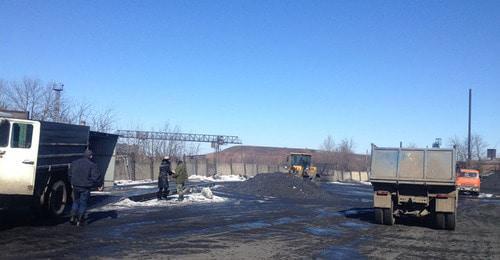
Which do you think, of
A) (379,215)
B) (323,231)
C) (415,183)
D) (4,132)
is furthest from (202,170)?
(4,132)

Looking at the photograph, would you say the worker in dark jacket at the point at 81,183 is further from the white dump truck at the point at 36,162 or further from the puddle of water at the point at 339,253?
the puddle of water at the point at 339,253

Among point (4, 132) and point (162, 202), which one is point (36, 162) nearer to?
point (4, 132)

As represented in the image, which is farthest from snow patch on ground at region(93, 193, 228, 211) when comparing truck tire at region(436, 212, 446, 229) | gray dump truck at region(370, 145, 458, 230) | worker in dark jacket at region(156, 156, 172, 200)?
truck tire at region(436, 212, 446, 229)

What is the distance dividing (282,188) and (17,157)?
2249 centimetres

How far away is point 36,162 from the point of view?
11594 millimetres

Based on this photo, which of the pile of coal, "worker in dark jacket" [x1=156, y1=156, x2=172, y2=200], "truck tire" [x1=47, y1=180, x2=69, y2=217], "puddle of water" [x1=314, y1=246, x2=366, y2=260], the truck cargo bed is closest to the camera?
"puddle of water" [x1=314, y1=246, x2=366, y2=260]

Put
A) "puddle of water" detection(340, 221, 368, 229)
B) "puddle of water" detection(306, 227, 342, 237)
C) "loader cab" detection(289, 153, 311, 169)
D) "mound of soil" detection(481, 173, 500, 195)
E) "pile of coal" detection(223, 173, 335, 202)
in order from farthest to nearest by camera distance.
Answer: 1. "mound of soil" detection(481, 173, 500, 195)
2. "loader cab" detection(289, 153, 311, 169)
3. "pile of coal" detection(223, 173, 335, 202)
4. "puddle of water" detection(340, 221, 368, 229)
5. "puddle of water" detection(306, 227, 342, 237)

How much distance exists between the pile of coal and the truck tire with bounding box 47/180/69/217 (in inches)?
718

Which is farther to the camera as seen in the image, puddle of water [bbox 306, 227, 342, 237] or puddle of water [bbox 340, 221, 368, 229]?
puddle of water [bbox 340, 221, 368, 229]

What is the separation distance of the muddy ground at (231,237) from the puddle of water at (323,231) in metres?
0.03

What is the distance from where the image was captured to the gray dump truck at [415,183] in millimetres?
15805

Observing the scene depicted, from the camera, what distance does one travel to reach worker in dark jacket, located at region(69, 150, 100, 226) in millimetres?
12516

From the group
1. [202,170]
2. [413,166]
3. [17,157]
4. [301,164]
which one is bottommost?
[202,170]

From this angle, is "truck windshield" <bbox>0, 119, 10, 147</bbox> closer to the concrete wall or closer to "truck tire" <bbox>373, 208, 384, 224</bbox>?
"truck tire" <bbox>373, 208, 384, 224</bbox>
